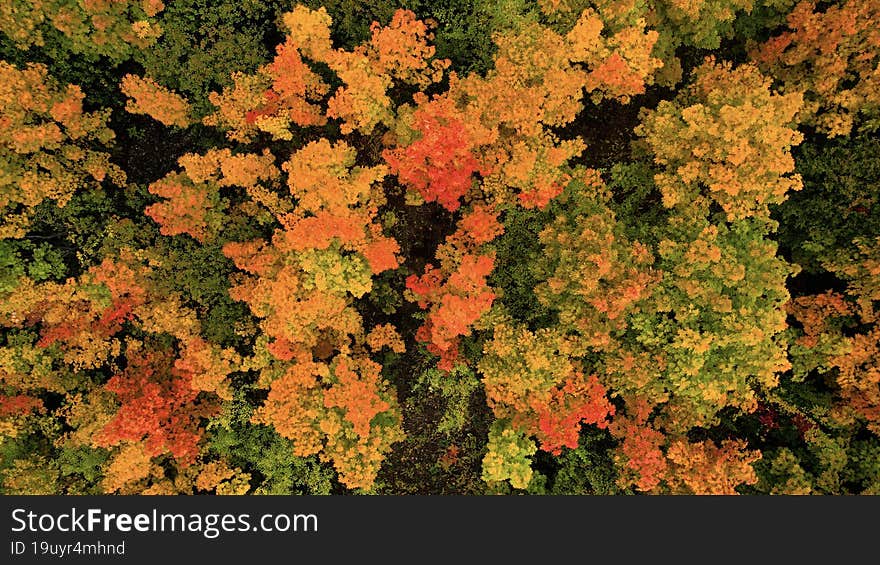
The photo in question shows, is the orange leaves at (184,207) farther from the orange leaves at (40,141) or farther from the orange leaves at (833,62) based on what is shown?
the orange leaves at (833,62)

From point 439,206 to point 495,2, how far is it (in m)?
7.58

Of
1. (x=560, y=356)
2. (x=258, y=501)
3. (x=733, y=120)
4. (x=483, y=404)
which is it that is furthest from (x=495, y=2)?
(x=258, y=501)

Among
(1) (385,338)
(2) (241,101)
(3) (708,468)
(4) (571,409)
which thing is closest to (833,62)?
(3) (708,468)

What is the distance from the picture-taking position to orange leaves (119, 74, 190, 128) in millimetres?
17689

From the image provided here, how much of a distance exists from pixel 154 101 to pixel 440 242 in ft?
37.7

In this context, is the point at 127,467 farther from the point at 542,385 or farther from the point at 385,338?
the point at 542,385

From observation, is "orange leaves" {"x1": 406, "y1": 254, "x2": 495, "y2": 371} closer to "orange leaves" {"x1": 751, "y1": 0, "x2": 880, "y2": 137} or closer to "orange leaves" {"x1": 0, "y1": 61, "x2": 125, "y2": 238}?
"orange leaves" {"x1": 751, "y1": 0, "x2": 880, "y2": 137}

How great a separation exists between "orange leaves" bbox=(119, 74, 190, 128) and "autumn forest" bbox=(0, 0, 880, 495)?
0.11m

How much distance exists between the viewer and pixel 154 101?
17.9 m

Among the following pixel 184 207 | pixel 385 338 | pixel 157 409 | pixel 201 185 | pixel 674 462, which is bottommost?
pixel 674 462

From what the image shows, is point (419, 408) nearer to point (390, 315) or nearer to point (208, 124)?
point (390, 315)

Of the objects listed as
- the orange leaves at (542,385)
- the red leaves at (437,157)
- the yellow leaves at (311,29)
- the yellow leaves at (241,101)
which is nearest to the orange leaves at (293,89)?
the yellow leaves at (241,101)

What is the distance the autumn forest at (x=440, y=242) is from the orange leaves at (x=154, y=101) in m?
0.11

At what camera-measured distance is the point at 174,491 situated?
59.8 feet
